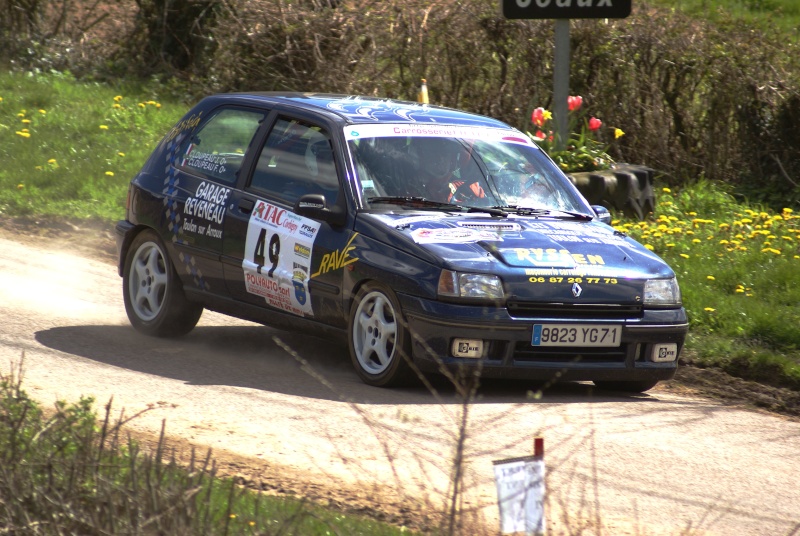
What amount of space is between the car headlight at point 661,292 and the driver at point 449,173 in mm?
1234

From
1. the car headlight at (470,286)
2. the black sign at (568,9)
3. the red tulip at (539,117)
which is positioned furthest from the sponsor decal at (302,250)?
the red tulip at (539,117)

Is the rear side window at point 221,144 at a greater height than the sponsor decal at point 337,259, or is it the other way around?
the rear side window at point 221,144

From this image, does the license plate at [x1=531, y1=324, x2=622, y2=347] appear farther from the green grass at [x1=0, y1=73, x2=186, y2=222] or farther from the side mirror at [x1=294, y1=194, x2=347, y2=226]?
the green grass at [x1=0, y1=73, x2=186, y2=222]

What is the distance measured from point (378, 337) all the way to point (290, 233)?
0.98 m

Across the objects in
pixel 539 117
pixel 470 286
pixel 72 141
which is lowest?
pixel 72 141

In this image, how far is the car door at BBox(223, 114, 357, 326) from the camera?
796 cm

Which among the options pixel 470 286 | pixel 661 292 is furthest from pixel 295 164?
pixel 661 292

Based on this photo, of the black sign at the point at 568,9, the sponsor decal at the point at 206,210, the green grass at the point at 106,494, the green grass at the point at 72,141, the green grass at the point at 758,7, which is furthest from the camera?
the green grass at the point at 758,7

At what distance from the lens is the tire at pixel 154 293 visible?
357 inches

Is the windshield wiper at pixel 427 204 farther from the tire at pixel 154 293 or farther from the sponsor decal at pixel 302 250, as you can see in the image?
the tire at pixel 154 293

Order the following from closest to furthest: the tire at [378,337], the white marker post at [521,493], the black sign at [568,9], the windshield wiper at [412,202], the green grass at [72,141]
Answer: the white marker post at [521,493]
the tire at [378,337]
the windshield wiper at [412,202]
the black sign at [568,9]
the green grass at [72,141]

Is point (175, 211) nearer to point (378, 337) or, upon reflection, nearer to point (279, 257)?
point (279, 257)

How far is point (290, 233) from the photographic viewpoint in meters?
8.22

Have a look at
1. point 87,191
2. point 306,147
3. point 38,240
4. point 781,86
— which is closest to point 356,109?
point 306,147
